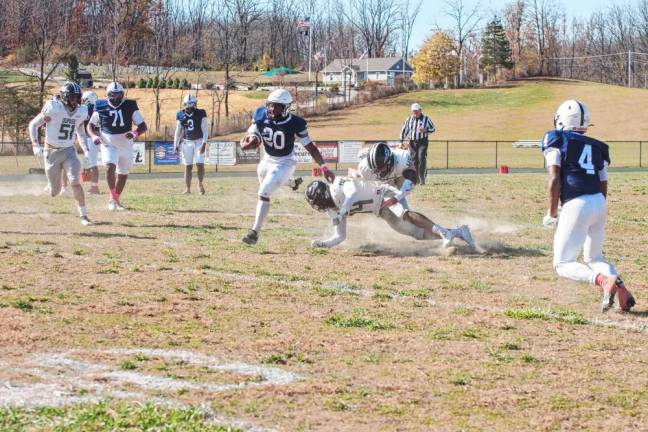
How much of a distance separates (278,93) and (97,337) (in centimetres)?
679

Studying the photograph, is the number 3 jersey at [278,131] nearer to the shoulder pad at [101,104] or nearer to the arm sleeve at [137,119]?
the arm sleeve at [137,119]

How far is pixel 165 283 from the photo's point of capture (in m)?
10.5

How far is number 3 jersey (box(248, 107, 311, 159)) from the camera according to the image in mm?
14102

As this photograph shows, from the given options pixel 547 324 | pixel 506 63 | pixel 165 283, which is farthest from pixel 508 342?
pixel 506 63

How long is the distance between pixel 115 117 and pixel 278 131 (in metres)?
5.11

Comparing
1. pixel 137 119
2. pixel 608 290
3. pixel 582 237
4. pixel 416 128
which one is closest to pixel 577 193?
pixel 582 237

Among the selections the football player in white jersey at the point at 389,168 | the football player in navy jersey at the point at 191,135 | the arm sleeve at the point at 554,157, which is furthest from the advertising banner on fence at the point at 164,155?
the arm sleeve at the point at 554,157

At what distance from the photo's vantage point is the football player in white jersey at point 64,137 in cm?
1606

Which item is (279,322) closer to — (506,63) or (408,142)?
(408,142)

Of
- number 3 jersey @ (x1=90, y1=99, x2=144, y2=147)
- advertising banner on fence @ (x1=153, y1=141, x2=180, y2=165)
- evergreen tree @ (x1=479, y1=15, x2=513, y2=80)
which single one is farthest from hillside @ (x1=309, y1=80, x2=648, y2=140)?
number 3 jersey @ (x1=90, y1=99, x2=144, y2=147)

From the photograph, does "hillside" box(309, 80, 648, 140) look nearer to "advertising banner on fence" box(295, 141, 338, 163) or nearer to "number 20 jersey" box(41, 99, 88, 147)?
"advertising banner on fence" box(295, 141, 338, 163)

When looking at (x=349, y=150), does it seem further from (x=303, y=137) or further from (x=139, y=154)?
(x=303, y=137)

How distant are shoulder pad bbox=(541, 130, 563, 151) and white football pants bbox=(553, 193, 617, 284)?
20.7 inches

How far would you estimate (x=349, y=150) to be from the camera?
42219 millimetres
